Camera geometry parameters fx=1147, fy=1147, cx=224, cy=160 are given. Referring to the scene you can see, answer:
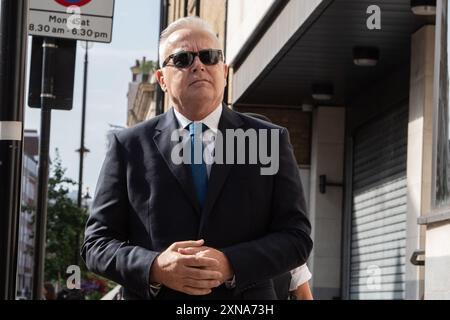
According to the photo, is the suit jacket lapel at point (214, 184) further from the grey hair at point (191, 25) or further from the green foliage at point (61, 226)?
the green foliage at point (61, 226)

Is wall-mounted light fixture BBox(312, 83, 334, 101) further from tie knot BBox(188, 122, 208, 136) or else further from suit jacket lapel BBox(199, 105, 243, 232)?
suit jacket lapel BBox(199, 105, 243, 232)

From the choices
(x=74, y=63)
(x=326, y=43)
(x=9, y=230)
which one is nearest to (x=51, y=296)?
(x=326, y=43)

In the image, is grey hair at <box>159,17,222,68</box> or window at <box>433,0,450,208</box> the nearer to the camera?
grey hair at <box>159,17,222,68</box>

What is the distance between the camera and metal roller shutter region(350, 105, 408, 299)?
1319cm

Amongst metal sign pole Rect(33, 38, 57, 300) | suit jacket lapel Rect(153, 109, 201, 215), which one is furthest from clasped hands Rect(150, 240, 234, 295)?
metal sign pole Rect(33, 38, 57, 300)

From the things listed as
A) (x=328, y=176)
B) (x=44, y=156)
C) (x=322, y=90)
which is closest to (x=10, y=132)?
(x=44, y=156)

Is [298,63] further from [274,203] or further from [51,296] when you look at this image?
[274,203]

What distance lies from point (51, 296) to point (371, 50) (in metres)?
7.20

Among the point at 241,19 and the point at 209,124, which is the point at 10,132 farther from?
the point at 241,19

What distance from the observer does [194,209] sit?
2627 millimetres

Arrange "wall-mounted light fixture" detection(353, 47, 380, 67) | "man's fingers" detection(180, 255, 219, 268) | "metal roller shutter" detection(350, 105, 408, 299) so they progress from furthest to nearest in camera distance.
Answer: "metal roller shutter" detection(350, 105, 408, 299) < "wall-mounted light fixture" detection(353, 47, 380, 67) < "man's fingers" detection(180, 255, 219, 268)

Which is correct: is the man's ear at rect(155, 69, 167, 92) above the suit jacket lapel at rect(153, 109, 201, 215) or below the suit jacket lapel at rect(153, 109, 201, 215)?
above

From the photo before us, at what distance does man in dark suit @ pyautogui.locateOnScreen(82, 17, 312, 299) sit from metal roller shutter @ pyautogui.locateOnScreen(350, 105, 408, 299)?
10249 millimetres

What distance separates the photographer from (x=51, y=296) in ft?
56.2
